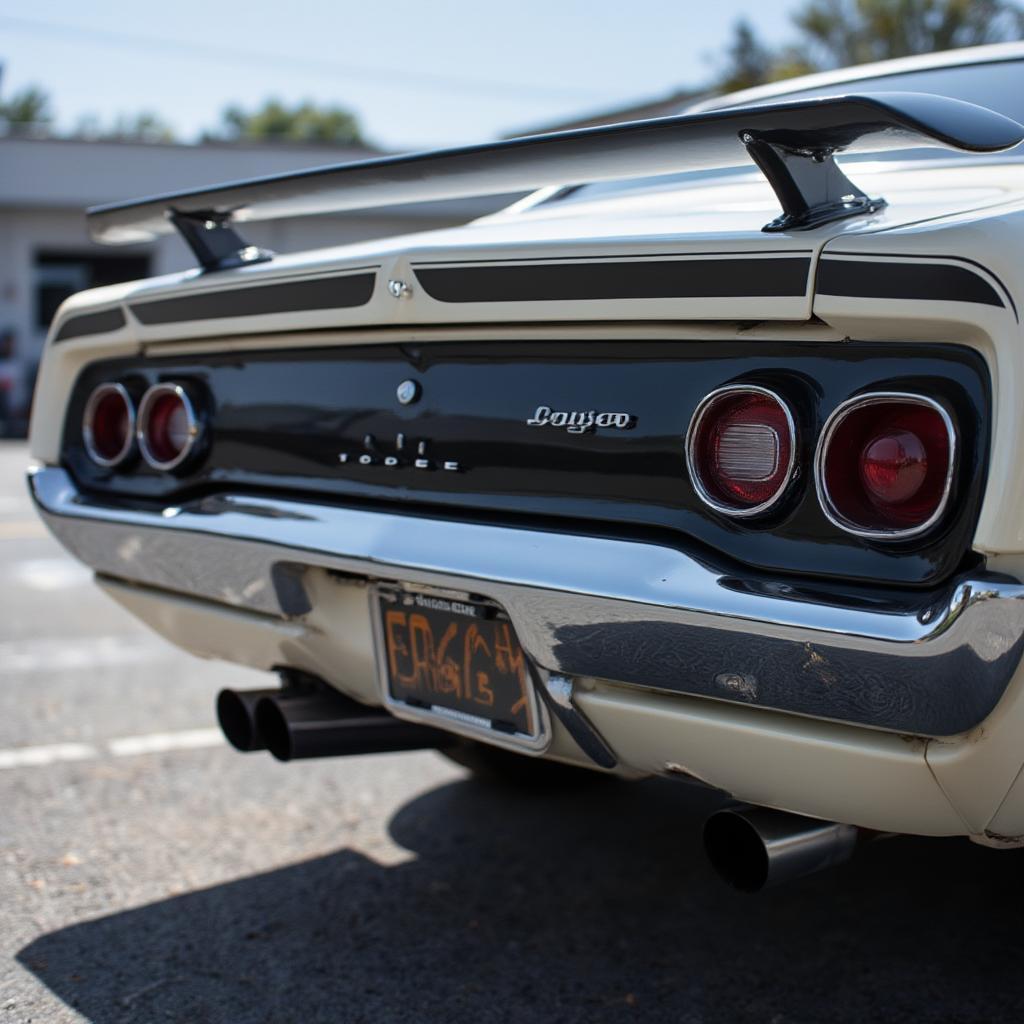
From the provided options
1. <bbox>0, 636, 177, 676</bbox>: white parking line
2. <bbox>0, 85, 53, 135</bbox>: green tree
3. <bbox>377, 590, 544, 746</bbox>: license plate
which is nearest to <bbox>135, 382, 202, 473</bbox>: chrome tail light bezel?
<bbox>377, 590, 544, 746</bbox>: license plate

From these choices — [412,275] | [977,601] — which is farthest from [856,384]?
[412,275]

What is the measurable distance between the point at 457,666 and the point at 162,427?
0.96 metres

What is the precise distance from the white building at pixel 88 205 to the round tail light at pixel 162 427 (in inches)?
817

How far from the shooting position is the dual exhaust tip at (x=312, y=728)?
258 centimetres

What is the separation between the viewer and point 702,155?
6.32 feet

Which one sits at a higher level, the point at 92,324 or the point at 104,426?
the point at 92,324

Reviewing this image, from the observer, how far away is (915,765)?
168 cm

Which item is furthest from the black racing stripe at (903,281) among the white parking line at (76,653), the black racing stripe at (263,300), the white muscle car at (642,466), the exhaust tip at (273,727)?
the white parking line at (76,653)

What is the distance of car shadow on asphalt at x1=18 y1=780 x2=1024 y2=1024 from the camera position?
2328 mm

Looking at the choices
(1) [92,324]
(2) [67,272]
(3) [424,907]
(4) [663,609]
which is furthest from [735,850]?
(2) [67,272]

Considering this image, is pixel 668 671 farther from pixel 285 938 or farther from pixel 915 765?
pixel 285 938

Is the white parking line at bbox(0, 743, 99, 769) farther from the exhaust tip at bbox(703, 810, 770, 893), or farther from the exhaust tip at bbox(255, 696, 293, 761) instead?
the exhaust tip at bbox(703, 810, 770, 893)

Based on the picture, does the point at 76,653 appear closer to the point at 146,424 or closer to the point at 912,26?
A: the point at 146,424

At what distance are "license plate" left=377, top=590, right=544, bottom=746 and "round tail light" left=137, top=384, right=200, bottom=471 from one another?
701 mm
